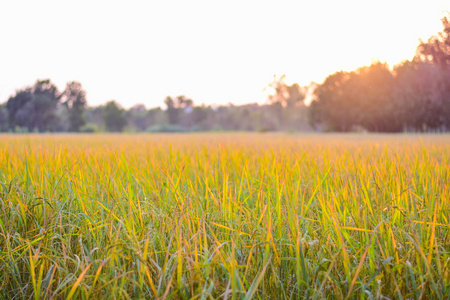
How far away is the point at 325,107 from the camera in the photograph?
41.8 m

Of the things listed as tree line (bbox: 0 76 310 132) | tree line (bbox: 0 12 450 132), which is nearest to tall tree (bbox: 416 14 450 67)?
tree line (bbox: 0 12 450 132)

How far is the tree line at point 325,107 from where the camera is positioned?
25.3 metres

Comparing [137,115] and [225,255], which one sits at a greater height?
[137,115]

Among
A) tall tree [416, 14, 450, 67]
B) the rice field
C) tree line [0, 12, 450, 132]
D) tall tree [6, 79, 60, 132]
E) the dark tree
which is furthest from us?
the dark tree

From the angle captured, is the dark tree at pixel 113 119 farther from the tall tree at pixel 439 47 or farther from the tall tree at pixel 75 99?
the tall tree at pixel 439 47

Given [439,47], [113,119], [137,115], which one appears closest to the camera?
[439,47]

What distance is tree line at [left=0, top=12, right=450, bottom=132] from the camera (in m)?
25.3

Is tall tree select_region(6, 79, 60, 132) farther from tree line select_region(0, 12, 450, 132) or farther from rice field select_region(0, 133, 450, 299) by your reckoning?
rice field select_region(0, 133, 450, 299)

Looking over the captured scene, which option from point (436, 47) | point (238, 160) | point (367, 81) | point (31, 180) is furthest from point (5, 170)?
point (367, 81)

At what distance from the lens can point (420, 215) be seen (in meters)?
1.55

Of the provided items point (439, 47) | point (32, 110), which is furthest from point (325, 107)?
point (32, 110)

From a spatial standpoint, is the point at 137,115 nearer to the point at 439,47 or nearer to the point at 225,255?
the point at 439,47

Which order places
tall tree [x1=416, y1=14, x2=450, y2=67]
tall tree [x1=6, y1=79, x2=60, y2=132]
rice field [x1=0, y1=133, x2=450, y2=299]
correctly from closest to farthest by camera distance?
rice field [x1=0, y1=133, x2=450, y2=299], tall tree [x1=416, y1=14, x2=450, y2=67], tall tree [x1=6, y1=79, x2=60, y2=132]

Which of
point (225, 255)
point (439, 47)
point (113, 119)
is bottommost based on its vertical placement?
point (225, 255)
